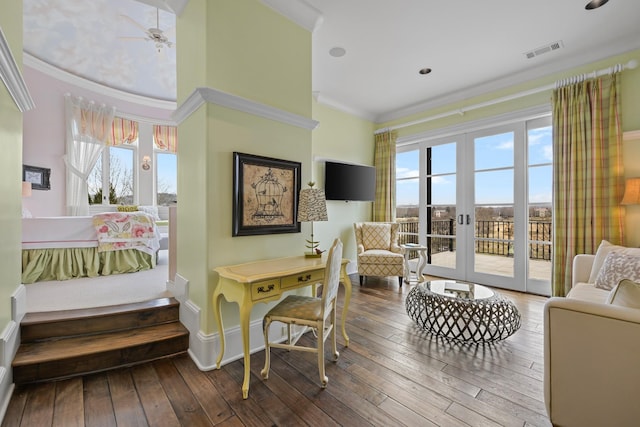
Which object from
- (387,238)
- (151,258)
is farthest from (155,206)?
(387,238)

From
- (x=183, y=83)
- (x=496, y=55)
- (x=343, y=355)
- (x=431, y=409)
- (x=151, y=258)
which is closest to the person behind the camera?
(x=431, y=409)

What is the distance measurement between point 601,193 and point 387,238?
2611 millimetres

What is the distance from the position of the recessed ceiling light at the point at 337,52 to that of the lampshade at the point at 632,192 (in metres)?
3.32

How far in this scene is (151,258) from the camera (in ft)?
12.5

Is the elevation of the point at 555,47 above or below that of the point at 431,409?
above

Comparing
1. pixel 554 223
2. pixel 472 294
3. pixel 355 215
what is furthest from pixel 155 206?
pixel 554 223

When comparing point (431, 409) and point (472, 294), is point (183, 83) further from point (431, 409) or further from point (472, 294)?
point (472, 294)

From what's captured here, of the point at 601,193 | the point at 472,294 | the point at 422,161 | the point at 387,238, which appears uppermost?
the point at 422,161

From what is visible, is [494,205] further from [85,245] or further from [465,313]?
[85,245]

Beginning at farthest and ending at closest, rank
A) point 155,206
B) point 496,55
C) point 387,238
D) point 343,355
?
point 155,206
point 387,238
point 496,55
point 343,355

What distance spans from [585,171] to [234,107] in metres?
3.91

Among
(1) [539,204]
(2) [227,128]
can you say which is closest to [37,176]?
(2) [227,128]

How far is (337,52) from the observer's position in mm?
3324

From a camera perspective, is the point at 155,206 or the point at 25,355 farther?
the point at 155,206
